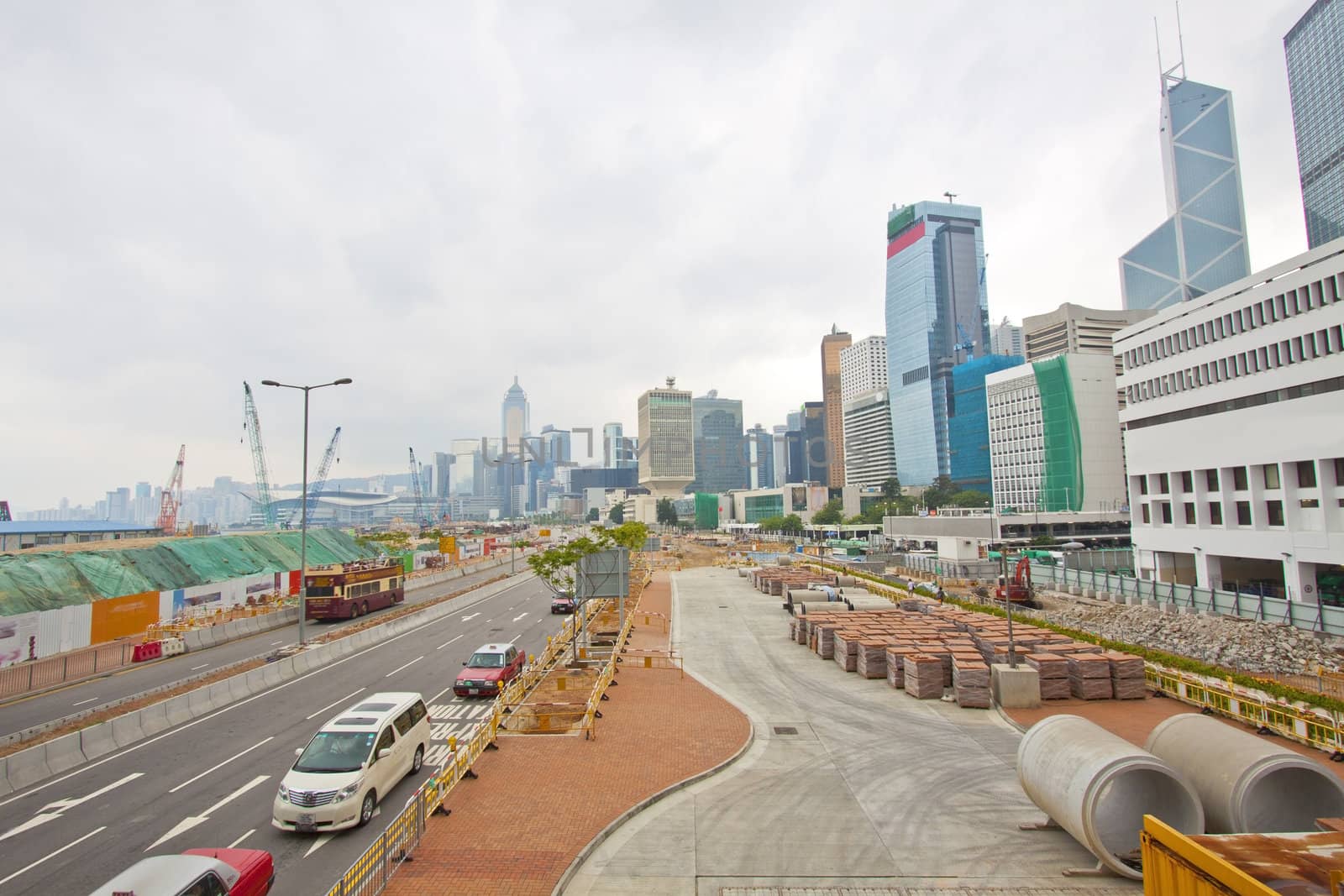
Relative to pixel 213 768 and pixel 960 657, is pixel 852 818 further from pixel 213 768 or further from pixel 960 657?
pixel 213 768

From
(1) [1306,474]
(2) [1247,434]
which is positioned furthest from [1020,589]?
(1) [1306,474]

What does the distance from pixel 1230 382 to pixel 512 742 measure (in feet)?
176

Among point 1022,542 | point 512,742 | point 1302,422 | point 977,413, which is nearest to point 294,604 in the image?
point 512,742

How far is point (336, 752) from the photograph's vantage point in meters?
12.7

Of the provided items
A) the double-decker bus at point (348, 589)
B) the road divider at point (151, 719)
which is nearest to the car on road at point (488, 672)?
the road divider at point (151, 719)

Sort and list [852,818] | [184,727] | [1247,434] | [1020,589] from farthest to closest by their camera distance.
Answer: [1020,589] → [1247,434] → [184,727] → [852,818]

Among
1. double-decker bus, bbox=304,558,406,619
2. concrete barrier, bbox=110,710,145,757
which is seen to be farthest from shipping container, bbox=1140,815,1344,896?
double-decker bus, bbox=304,558,406,619

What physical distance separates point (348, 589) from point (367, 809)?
32.0 metres

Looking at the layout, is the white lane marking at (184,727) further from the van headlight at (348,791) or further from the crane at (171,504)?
the crane at (171,504)

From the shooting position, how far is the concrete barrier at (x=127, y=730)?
17.9 m

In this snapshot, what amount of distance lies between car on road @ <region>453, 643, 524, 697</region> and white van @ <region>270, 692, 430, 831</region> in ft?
23.5

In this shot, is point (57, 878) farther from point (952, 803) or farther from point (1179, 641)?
point (1179, 641)

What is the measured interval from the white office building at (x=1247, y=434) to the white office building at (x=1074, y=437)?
52406 millimetres

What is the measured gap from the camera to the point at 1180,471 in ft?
168
